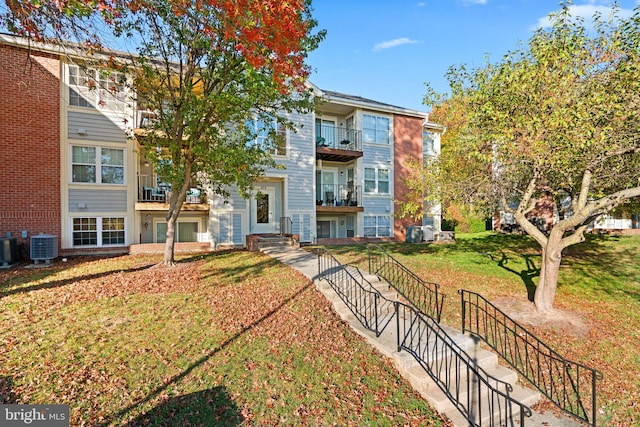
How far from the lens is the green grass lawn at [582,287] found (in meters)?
5.79

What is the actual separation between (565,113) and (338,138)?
13.6m

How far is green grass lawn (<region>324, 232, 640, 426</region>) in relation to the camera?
228 inches

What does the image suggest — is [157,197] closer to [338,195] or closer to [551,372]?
[338,195]

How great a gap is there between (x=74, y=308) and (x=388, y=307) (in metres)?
6.84

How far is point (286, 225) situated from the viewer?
1647 centimetres

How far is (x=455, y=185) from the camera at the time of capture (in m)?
9.87

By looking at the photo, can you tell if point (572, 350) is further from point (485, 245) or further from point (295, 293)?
point (485, 245)

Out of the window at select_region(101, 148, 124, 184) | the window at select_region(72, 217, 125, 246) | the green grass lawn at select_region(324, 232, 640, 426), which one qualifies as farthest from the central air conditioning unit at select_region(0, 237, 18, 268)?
the green grass lawn at select_region(324, 232, 640, 426)

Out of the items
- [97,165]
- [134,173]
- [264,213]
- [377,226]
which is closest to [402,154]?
[377,226]

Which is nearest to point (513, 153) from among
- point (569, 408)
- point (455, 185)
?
point (455, 185)

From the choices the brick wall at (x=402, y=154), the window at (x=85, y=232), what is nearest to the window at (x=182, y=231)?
the window at (x=85, y=232)

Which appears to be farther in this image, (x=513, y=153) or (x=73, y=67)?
(x=73, y=67)

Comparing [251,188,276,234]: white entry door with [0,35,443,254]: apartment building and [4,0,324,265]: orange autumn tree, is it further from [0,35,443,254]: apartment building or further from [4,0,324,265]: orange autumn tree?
[4,0,324,265]: orange autumn tree

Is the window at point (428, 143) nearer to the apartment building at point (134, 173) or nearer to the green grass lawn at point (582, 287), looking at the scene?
the apartment building at point (134, 173)
